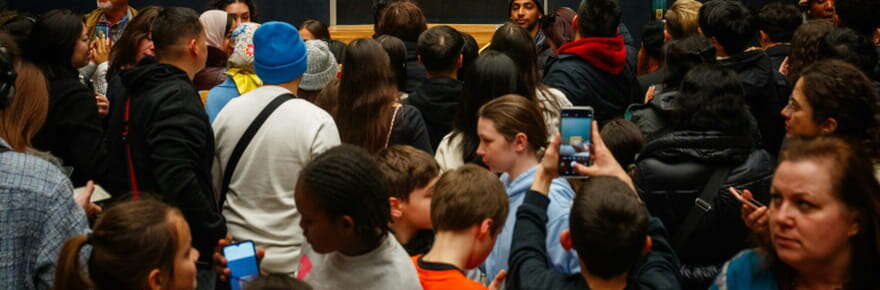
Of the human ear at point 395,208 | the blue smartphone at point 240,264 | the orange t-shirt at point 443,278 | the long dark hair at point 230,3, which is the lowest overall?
the long dark hair at point 230,3

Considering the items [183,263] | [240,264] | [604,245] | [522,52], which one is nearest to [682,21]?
[522,52]

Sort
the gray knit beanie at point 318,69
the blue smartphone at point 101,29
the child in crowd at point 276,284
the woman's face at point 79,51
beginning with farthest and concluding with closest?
the blue smartphone at point 101,29 < the gray knit beanie at point 318,69 < the woman's face at point 79,51 < the child in crowd at point 276,284

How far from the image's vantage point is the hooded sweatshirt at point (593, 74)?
532 centimetres

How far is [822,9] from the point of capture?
22.2 feet

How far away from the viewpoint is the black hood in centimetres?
369

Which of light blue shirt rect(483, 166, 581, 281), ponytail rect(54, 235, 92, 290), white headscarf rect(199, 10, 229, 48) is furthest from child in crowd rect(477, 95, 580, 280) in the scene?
white headscarf rect(199, 10, 229, 48)

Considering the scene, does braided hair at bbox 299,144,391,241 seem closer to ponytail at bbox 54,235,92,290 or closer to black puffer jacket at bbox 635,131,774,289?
ponytail at bbox 54,235,92,290

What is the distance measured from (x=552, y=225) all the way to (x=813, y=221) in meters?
0.99

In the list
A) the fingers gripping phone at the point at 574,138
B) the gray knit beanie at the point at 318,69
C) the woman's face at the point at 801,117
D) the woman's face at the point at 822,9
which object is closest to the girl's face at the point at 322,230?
the fingers gripping phone at the point at 574,138

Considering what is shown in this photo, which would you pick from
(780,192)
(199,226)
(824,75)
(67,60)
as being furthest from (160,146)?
(824,75)

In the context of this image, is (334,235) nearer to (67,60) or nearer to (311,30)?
(67,60)

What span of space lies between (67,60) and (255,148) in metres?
1.12

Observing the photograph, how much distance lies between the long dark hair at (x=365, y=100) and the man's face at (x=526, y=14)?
310 cm

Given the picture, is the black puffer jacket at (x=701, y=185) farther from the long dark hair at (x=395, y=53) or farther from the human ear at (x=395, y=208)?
the long dark hair at (x=395, y=53)
